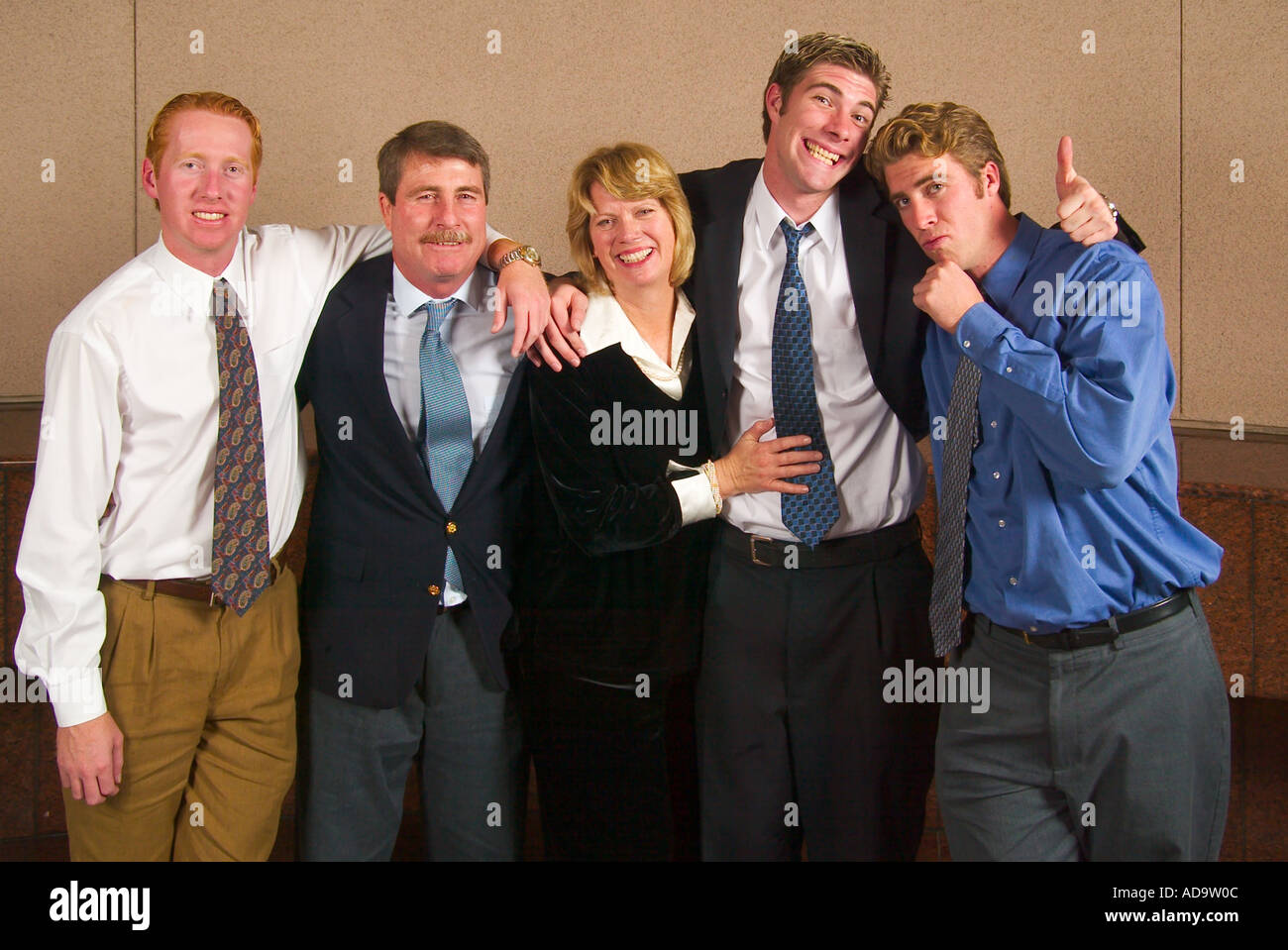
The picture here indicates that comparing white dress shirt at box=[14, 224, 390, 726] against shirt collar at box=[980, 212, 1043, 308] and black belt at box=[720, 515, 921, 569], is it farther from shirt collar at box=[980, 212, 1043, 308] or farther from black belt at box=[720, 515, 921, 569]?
shirt collar at box=[980, 212, 1043, 308]

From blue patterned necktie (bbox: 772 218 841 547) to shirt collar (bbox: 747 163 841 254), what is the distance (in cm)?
2

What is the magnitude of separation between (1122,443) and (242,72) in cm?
294

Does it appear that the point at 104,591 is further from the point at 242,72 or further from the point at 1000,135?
the point at 1000,135

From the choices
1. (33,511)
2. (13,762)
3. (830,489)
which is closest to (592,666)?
(830,489)

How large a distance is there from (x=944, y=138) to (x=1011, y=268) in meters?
0.27

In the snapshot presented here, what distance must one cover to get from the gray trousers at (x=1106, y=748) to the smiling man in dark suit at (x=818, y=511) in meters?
0.25

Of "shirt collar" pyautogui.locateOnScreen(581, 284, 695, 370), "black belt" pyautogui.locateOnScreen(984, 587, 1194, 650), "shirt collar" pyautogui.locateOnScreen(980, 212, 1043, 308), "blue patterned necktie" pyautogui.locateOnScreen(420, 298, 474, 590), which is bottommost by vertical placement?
"black belt" pyautogui.locateOnScreen(984, 587, 1194, 650)

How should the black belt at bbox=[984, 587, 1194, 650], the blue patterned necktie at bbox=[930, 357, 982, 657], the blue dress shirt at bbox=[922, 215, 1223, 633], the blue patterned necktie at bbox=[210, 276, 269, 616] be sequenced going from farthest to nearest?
the blue patterned necktie at bbox=[210, 276, 269, 616] → the blue patterned necktie at bbox=[930, 357, 982, 657] → the black belt at bbox=[984, 587, 1194, 650] → the blue dress shirt at bbox=[922, 215, 1223, 633]

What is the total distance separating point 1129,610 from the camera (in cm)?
198

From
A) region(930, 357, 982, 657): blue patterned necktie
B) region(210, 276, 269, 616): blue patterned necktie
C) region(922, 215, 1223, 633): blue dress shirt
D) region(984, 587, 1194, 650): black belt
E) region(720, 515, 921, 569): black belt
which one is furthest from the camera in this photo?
region(720, 515, 921, 569): black belt

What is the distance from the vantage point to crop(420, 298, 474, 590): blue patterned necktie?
229cm

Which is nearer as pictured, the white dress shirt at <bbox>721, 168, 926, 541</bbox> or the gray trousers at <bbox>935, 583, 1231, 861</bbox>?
the gray trousers at <bbox>935, 583, 1231, 861</bbox>

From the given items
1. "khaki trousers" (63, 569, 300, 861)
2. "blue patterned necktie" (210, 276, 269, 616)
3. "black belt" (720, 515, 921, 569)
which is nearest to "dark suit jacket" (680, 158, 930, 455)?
"black belt" (720, 515, 921, 569)

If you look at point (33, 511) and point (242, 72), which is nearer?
point (33, 511)
